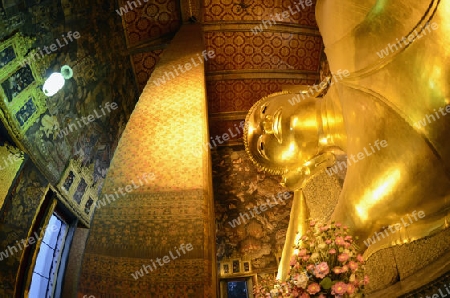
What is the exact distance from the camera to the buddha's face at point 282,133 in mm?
2803

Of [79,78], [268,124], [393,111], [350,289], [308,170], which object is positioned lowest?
[350,289]

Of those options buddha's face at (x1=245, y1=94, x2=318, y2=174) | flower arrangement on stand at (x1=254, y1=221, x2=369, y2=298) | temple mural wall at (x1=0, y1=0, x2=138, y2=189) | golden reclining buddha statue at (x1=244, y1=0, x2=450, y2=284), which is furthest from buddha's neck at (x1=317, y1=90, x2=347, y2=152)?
temple mural wall at (x1=0, y1=0, x2=138, y2=189)

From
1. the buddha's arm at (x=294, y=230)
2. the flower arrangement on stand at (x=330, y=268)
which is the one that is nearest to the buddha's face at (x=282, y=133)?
the buddha's arm at (x=294, y=230)

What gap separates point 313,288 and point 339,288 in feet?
0.38

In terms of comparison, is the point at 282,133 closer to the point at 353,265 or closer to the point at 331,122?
the point at 331,122

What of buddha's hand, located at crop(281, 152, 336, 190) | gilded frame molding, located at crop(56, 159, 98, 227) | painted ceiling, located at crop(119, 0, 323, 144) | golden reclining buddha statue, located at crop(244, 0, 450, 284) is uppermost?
painted ceiling, located at crop(119, 0, 323, 144)

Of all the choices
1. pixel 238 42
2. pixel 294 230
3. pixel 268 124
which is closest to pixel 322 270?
pixel 294 230

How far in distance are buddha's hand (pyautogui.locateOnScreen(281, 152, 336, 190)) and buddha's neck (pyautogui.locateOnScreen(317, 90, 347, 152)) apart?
0.72 ft

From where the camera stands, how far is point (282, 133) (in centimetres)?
291

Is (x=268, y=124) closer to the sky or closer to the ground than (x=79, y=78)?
closer to the ground

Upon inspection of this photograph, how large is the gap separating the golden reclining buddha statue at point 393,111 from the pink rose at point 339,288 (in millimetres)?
244

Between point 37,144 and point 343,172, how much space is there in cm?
362

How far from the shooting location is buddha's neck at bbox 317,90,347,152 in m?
2.45

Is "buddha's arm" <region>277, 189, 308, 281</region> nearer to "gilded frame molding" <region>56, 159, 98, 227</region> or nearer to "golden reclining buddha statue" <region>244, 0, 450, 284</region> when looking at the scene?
"golden reclining buddha statue" <region>244, 0, 450, 284</region>
